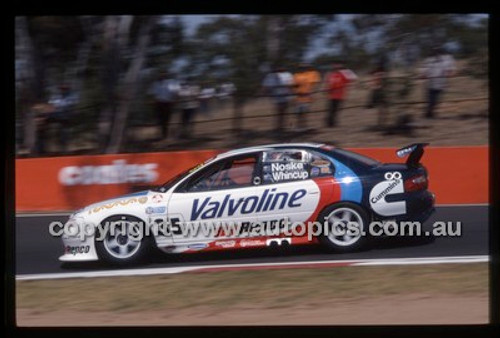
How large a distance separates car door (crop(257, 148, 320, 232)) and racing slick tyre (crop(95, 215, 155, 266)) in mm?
1358

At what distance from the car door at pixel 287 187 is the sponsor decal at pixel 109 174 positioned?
118 inches

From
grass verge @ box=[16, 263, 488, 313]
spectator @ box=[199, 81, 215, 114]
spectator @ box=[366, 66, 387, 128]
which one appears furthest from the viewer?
spectator @ box=[199, 81, 215, 114]

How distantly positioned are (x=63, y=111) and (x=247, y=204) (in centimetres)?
487

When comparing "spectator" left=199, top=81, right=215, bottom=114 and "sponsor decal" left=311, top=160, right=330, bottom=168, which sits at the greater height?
"spectator" left=199, top=81, right=215, bottom=114

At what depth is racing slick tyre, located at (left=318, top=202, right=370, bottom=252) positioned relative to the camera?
9055 millimetres

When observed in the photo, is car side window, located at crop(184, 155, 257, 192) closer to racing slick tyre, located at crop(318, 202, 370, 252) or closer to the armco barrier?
racing slick tyre, located at crop(318, 202, 370, 252)

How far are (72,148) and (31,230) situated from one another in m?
2.49

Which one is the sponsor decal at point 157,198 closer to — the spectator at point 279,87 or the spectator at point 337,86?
the spectator at point 279,87

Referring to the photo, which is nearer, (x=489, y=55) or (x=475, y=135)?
(x=489, y=55)

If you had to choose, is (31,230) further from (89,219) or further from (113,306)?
(113,306)

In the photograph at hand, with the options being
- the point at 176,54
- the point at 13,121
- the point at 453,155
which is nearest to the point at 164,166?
the point at 176,54

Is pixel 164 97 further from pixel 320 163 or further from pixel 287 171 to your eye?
pixel 320 163

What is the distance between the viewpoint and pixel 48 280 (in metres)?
8.72

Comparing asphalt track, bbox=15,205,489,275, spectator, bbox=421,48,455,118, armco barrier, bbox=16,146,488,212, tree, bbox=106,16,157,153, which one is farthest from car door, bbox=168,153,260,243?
spectator, bbox=421,48,455,118
